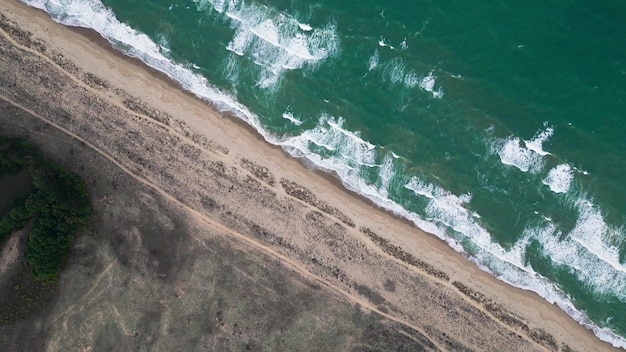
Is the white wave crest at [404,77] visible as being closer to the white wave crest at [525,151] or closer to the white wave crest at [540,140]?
the white wave crest at [525,151]

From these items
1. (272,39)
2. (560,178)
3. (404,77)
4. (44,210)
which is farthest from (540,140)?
(44,210)

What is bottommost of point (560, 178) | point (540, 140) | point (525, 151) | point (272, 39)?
point (272, 39)

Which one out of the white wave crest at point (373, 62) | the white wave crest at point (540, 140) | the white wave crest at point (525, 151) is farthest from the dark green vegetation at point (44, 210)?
the white wave crest at point (540, 140)

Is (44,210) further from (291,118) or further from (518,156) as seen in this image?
(518,156)

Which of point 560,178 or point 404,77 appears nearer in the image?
point 560,178

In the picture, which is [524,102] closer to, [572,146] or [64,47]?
[572,146]

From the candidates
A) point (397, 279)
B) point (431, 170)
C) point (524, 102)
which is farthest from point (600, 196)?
point (397, 279)

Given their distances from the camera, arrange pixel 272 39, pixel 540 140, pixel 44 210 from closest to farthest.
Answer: pixel 44 210
pixel 540 140
pixel 272 39
